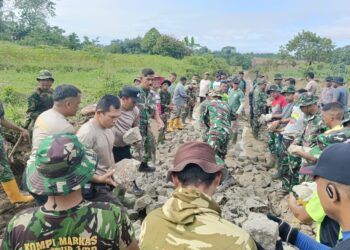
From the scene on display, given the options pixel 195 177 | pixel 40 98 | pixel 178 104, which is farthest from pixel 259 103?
pixel 195 177

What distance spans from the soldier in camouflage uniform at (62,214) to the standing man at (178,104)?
9.75 meters

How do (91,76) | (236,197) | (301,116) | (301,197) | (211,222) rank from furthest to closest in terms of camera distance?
(91,76) → (301,116) → (236,197) → (301,197) → (211,222)

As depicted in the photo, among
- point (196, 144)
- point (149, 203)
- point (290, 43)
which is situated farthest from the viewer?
point (290, 43)

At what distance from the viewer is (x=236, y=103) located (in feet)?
31.7

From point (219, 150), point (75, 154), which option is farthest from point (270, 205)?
point (75, 154)

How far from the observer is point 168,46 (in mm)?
46094

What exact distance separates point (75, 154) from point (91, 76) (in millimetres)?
23168

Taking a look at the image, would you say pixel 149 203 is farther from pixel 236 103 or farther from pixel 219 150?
pixel 236 103

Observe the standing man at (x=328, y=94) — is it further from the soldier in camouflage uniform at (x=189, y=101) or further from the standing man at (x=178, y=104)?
the soldier in camouflage uniform at (x=189, y=101)

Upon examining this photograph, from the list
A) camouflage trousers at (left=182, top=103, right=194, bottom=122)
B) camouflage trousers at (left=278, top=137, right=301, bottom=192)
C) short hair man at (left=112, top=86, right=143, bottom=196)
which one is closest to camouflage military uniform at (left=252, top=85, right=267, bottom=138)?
camouflage trousers at (left=182, top=103, right=194, bottom=122)

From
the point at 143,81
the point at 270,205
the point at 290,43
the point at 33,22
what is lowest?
the point at 270,205

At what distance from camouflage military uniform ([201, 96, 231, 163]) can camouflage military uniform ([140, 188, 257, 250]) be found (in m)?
4.34

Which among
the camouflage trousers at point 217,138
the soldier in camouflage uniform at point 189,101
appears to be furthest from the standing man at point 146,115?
the soldier in camouflage uniform at point 189,101

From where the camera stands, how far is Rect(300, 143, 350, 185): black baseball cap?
158cm
